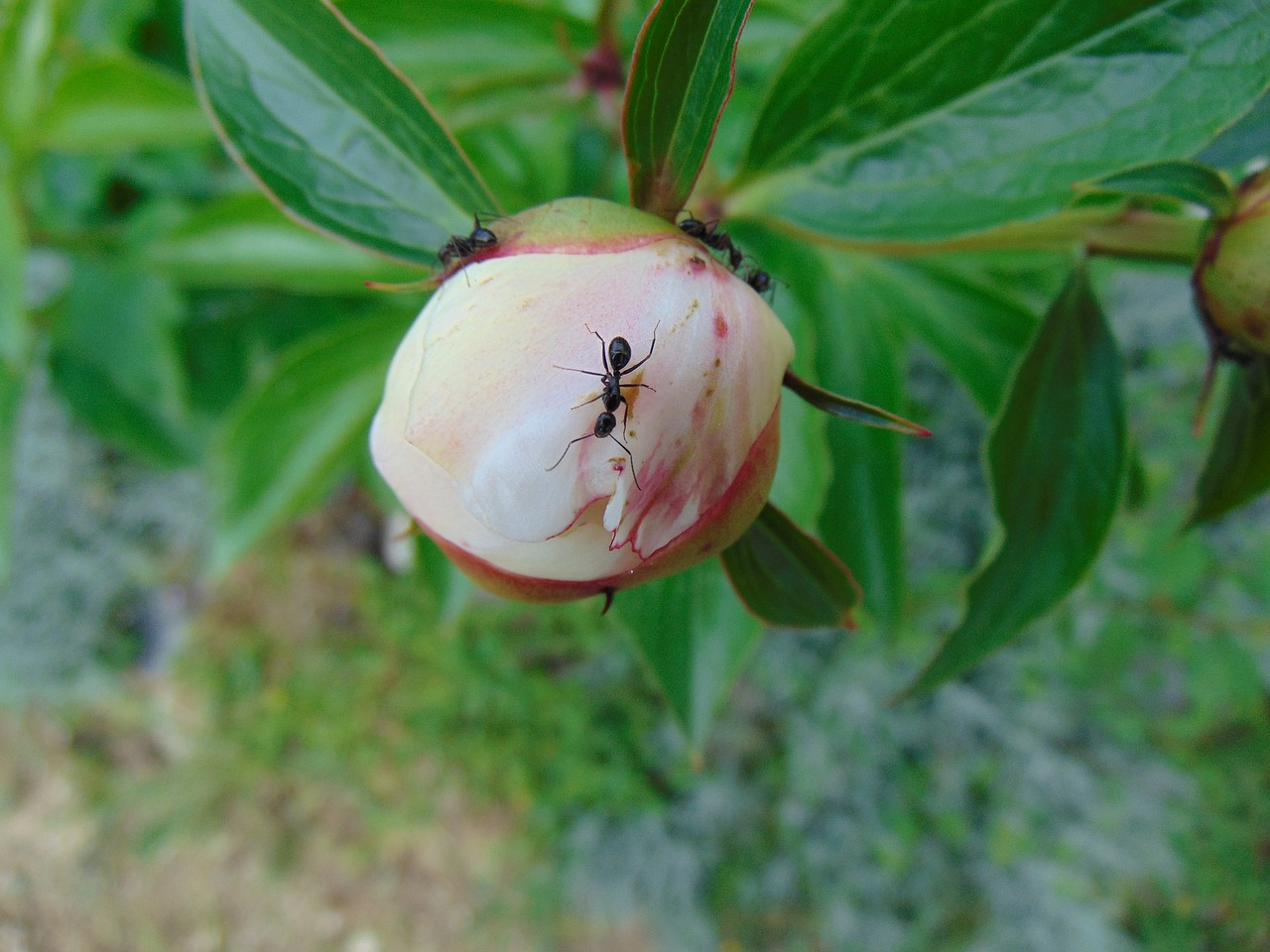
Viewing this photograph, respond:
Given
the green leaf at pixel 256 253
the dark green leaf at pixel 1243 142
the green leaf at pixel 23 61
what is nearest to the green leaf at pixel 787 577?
the dark green leaf at pixel 1243 142

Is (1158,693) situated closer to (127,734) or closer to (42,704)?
(127,734)

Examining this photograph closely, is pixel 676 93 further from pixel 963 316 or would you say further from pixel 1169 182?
pixel 963 316

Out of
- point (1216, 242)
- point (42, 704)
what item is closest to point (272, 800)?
point (42, 704)

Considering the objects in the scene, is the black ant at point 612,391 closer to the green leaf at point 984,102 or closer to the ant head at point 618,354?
the ant head at point 618,354

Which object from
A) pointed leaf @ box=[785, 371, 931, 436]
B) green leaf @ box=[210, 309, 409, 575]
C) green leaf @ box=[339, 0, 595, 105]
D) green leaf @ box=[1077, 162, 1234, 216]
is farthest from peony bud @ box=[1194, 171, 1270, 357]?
green leaf @ box=[210, 309, 409, 575]

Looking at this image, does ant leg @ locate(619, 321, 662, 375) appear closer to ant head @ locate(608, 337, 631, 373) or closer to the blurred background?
ant head @ locate(608, 337, 631, 373)

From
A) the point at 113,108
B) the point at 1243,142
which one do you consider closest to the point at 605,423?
the point at 1243,142
